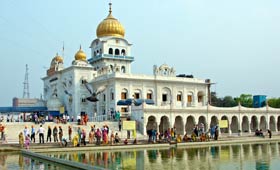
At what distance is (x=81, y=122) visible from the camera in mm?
37656

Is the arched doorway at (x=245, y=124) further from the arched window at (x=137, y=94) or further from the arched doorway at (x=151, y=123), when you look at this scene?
the arched window at (x=137, y=94)

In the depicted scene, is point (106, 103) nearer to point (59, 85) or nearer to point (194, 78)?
point (59, 85)

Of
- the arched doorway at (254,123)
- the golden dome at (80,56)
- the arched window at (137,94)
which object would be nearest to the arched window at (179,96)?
the arched window at (137,94)

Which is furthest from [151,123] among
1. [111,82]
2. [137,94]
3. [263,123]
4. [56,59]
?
[56,59]

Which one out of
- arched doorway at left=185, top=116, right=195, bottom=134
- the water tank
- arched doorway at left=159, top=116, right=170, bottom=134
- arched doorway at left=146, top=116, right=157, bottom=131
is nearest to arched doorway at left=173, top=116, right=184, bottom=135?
arched doorway at left=159, top=116, right=170, bottom=134

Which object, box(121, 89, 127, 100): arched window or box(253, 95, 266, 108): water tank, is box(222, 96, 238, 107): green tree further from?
box(121, 89, 127, 100): arched window

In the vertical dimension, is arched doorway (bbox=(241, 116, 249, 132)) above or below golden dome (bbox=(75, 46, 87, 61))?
below

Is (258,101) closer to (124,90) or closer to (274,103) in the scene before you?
(124,90)

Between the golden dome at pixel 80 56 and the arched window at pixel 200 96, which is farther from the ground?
the golden dome at pixel 80 56

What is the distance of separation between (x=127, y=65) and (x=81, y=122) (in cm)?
1978

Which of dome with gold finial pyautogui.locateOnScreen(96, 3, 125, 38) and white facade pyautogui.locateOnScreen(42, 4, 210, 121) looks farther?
dome with gold finial pyautogui.locateOnScreen(96, 3, 125, 38)

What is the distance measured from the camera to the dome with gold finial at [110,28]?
5594 centimetres

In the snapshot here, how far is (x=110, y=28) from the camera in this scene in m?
55.9

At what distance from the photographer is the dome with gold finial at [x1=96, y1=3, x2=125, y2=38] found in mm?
55938
